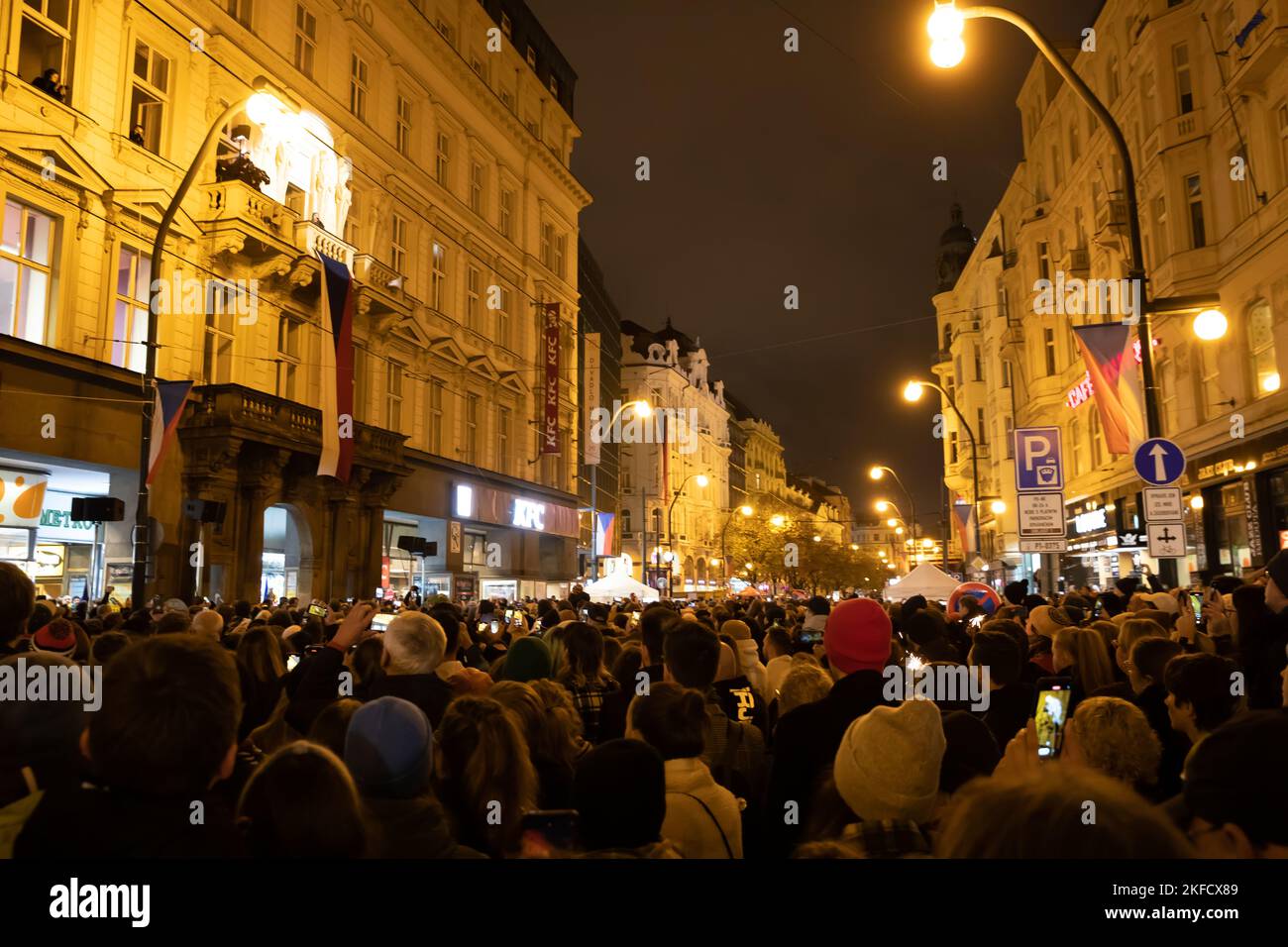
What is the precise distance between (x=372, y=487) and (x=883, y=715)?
26.3 meters

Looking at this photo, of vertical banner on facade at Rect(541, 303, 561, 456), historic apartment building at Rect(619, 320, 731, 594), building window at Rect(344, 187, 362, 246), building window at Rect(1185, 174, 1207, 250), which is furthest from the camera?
historic apartment building at Rect(619, 320, 731, 594)

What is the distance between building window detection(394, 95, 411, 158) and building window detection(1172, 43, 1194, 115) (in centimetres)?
2323

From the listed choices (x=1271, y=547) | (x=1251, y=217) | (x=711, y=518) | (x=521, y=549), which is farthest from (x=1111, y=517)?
(x=711, y=518)

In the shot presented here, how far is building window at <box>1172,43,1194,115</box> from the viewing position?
2370 cm

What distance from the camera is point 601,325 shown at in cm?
6956

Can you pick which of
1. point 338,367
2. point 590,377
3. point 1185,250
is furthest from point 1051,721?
point 590,377

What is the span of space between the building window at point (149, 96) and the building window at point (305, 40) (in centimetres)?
531

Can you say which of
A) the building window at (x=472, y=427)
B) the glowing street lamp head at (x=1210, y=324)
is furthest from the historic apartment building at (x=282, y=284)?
the glowing street lamp head at (x=1210, y=324)

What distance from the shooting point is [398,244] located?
31594 mm

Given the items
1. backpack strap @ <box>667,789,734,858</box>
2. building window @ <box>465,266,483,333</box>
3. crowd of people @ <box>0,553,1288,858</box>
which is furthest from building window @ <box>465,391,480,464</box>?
backpack strap @ <box>667,789,734,858</box>

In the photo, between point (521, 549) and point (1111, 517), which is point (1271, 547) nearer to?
point (1111, 517)

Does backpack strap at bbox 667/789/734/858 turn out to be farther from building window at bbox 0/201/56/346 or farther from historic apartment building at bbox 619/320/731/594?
historic apartment building at bbox 619/320/731/594

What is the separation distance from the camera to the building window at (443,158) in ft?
114

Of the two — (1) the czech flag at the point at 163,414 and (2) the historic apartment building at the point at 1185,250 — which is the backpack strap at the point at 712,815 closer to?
(2) the historic apartment building at the point at 1185,250
